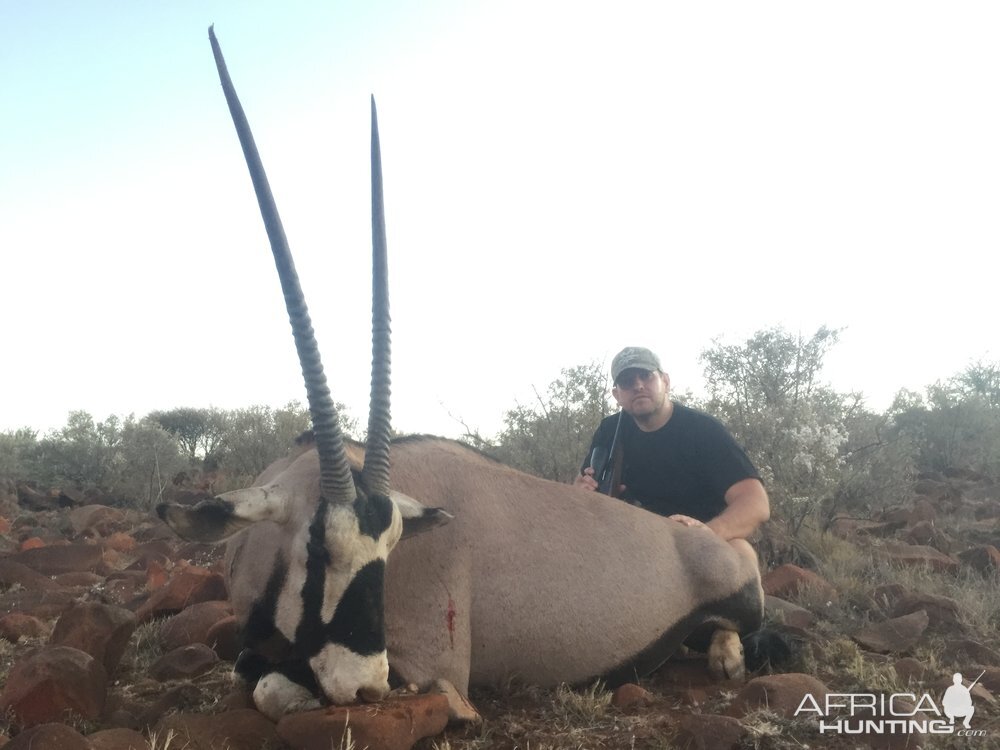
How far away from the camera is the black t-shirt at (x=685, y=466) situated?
4738 millimetres

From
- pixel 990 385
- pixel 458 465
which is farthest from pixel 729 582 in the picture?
pixel 990 385

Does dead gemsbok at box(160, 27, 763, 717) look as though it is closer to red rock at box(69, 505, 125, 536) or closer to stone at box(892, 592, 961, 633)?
stone at box(892, 592, 961, 633)

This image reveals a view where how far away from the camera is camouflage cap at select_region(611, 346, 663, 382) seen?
202 inches

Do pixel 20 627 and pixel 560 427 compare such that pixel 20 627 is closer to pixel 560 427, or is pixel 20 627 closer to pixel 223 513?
pixel 223 513

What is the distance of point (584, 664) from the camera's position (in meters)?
3.56

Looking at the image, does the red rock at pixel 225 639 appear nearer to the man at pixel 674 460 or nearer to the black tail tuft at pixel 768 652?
the man at pixel 674 460

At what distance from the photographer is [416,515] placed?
3.18 m

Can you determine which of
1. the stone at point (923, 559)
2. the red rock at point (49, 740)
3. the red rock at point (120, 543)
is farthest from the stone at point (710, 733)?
the red rock at point (120, 543)

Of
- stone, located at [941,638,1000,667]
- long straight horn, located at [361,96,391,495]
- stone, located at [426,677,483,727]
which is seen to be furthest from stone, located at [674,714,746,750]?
stone, located at [941,638,1000,667]

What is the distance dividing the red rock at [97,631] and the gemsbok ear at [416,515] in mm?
1454

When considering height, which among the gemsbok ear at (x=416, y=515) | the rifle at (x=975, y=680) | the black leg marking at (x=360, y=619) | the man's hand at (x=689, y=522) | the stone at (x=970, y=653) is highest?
the gemsbok ear at (x=416, y=515)

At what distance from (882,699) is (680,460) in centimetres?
217

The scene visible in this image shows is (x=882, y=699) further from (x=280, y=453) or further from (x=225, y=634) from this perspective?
(x=280, y=453)

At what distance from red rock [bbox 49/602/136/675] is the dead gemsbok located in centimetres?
59
